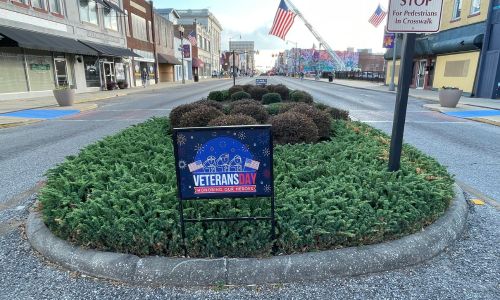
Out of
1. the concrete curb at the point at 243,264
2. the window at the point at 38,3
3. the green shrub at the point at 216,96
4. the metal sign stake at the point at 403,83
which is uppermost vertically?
the window at the point at 38,3

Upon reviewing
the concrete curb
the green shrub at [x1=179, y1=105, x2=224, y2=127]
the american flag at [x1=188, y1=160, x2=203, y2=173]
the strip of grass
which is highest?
the american flag at [x1=188, y1=160, x2=203, y2=173]

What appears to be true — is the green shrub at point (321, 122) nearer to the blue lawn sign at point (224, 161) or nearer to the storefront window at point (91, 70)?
the blue lawn sign at point (224, 161)

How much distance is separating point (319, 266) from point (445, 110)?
15.2 metres

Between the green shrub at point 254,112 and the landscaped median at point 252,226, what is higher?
the green shrub at point 254,112

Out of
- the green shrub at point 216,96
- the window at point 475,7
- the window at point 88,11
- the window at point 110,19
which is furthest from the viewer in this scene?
the window at point 110,19

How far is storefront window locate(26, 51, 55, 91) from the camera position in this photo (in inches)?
844

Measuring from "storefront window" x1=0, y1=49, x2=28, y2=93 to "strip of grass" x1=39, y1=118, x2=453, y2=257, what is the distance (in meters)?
19.4

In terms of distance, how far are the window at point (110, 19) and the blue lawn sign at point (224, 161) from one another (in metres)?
33.7

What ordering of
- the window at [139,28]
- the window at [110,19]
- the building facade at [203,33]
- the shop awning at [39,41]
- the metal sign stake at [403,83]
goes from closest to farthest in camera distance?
the metal sign stake at [403,83], the shop awning at [39,41], the window at [110,19], the window at [139,28], the building facade at [203,33]

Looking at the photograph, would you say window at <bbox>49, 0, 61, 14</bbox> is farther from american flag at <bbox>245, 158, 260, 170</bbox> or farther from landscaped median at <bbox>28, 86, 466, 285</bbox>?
american flag at <bbox>245, 158, 260, 170</bbox>

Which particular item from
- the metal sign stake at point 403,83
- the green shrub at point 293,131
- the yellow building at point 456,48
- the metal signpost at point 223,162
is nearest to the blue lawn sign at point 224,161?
the metal signpost at point 223,162

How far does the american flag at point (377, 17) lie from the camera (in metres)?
30.0

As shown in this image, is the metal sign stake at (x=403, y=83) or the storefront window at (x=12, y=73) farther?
the storefront window at (x=12, y=73)

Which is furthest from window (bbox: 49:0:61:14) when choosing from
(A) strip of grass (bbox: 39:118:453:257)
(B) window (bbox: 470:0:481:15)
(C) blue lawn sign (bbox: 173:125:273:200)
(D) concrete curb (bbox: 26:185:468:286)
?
Answer: (B) window (bbox: 470:0:481:15)
